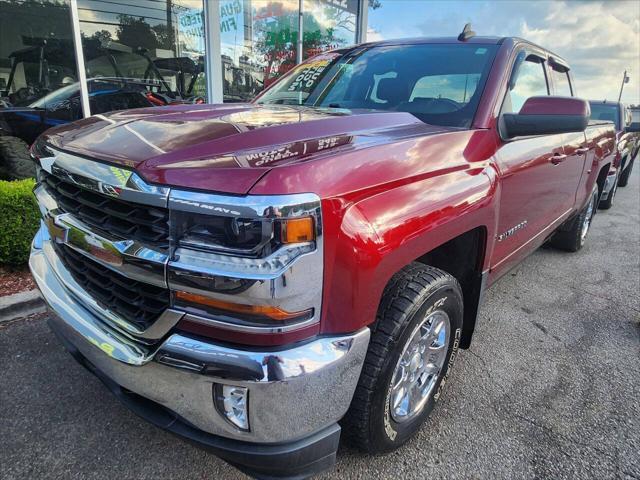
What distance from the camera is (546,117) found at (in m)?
2.28

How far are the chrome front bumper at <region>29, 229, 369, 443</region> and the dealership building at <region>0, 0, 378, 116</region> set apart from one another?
5.74 m

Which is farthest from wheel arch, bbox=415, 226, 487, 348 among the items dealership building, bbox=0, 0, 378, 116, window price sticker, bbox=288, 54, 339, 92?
dealership building, bbox=0, 0, 378, 116

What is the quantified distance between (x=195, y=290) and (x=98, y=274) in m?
0.60

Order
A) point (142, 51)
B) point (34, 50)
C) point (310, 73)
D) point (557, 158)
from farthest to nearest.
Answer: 1. point (142, 51)
2. point (34, 50)
3. point (310, 73)
4. point (557, 158)

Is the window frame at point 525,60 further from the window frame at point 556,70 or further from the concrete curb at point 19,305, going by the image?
the concrete curb at point 19,305

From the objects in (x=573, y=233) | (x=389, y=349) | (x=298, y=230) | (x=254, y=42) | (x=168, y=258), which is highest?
(x=254, y=42)

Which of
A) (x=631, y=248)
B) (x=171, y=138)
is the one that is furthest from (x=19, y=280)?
(x=631, y=248)

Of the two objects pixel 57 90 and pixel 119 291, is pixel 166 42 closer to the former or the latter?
pixel 57 90

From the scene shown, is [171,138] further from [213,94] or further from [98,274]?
[213,94]

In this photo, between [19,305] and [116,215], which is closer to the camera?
[116,215]

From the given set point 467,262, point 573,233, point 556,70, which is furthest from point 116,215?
point 573,233

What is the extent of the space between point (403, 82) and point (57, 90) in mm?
5464

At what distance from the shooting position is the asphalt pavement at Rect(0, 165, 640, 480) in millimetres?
1984

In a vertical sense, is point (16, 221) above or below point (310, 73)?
below
